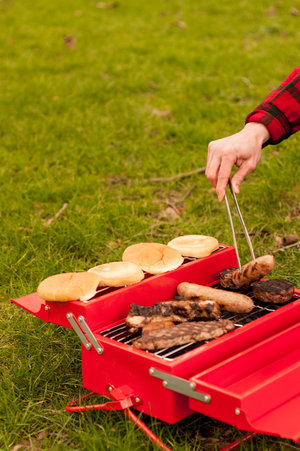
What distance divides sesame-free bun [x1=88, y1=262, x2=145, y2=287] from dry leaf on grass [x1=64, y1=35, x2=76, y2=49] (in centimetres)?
597

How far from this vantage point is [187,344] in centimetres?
232

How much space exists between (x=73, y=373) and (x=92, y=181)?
224 cm

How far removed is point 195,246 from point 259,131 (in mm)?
633

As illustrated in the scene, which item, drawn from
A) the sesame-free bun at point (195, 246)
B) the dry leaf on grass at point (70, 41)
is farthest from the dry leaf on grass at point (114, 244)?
the dry leaf on grass at point (70, 41)

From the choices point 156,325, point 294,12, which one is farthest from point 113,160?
point 294,12

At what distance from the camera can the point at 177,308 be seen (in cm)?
252

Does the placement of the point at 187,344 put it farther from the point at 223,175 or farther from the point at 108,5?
the point at 108,5

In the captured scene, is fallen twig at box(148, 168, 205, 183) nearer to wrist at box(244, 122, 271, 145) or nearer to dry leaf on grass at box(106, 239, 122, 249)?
dry leaf on grass at box(106, 239, 122, 249)

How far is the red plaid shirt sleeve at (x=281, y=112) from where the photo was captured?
296 centimetres

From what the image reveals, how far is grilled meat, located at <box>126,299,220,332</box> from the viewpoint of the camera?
2.48m

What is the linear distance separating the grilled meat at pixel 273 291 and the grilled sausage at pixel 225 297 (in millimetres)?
67

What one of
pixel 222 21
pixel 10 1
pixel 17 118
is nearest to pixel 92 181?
pixel 17 118

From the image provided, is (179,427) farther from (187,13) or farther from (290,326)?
(187,13)

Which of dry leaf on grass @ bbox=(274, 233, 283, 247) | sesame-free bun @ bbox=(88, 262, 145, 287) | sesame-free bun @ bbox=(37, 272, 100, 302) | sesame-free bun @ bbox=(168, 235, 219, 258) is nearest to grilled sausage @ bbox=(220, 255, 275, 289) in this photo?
sesame-free bun @ bbox=(168, 235, 219, 258)
